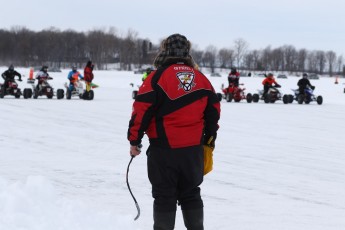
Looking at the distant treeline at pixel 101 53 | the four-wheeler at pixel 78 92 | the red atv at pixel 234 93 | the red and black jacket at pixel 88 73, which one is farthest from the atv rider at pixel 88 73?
the distant treeline at pixel 101 53

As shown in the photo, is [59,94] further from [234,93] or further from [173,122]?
[173,122]

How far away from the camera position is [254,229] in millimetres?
4520

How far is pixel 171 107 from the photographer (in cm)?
350

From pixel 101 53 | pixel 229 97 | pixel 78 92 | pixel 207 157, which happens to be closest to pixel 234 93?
pixel 229 97

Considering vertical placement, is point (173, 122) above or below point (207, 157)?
above

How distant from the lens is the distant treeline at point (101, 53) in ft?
353

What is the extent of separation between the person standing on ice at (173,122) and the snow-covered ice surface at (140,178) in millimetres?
855

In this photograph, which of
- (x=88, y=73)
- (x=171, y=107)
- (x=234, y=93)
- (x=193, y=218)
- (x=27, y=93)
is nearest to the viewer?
(x=171, y=107)

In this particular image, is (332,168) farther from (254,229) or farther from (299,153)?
(254,229)

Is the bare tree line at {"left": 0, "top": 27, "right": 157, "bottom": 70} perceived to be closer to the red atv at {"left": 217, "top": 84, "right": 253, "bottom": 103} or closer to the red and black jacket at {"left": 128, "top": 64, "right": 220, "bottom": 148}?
the red atv at {"left": 217, "top": 84, "right": 253, "bottom": 103}

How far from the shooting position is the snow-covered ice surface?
14.9 feet

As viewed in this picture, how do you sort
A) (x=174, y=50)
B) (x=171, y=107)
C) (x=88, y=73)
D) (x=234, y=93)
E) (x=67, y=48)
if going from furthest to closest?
(x=67, y=48) → (x=234, y=93) → (x=88, y=73) → (x=174, y=50) → (x=171, y=107)

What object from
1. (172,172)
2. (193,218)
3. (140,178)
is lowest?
(140,178)

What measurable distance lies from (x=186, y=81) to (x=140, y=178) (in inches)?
123
